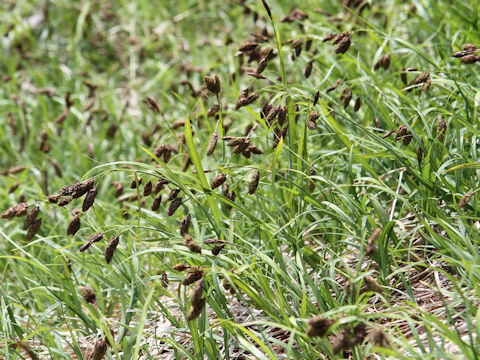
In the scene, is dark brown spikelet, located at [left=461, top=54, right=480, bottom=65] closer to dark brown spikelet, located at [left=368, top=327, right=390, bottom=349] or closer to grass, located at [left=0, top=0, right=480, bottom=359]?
grass, located at [left=0, top=0, right=480, bottom=359]

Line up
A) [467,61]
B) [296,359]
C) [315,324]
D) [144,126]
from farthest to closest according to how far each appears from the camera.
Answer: [144,126] → [467,61] → [296,359] → [315,324]

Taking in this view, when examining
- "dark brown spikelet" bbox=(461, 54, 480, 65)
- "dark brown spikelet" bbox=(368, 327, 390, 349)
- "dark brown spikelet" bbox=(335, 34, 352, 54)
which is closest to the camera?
"dark brown spikelet" bbox=(368, 327, 390, 349)

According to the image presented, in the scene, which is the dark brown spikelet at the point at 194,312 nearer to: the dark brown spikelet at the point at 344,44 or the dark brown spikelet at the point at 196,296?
the dark brown spikelet at the point at 196,296

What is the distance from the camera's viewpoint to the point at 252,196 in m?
3.02

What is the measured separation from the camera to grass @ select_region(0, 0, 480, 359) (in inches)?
83.3

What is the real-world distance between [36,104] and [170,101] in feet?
4.27

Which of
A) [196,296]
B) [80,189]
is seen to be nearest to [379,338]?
[196,296]

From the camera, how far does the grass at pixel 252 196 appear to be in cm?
212

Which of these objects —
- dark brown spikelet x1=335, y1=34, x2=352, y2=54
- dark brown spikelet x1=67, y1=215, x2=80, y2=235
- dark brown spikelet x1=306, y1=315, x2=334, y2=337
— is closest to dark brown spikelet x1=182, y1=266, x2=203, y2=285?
dark brown spikelet x1=306, y1=315, x2=334, y2=337

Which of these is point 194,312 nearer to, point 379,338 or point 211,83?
point 379,338

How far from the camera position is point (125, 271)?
2631 mm

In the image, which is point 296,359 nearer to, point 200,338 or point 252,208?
point 200,338

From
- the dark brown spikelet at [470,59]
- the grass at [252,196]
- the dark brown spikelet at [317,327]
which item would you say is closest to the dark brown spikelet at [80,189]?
the grass at [252,196]

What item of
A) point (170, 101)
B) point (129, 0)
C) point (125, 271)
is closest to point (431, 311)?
point (125, 271)
